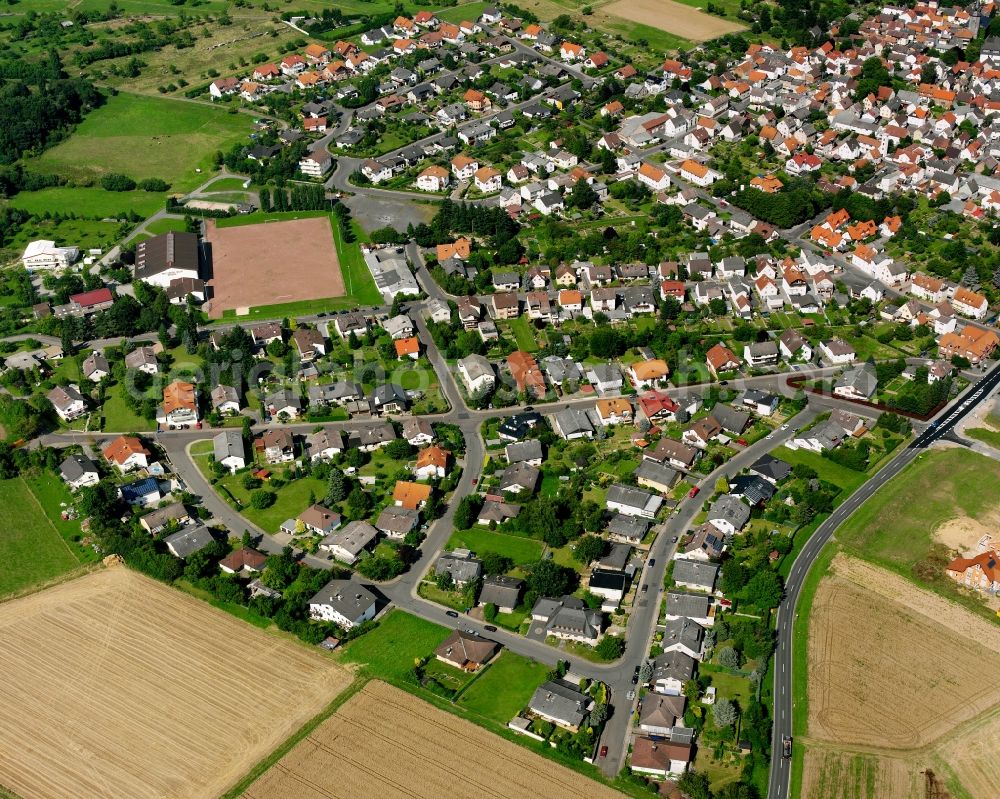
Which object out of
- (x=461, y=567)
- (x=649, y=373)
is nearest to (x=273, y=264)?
(x=649, y=373)

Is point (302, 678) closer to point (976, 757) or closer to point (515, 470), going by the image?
point (515, 470)

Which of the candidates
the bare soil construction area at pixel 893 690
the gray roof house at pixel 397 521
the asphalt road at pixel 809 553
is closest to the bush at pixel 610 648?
the asphalt road at pixel 809 553

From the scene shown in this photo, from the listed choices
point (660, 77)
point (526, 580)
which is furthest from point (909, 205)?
point (526, 580)

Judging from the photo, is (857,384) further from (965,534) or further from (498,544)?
(498,544)

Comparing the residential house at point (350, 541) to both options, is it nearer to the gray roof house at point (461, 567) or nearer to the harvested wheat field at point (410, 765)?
the gray roof house at point (461, 567)

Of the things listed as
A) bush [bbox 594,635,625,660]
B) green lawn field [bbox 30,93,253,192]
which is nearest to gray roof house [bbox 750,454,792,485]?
bush [bbox 594,635,625,660]
